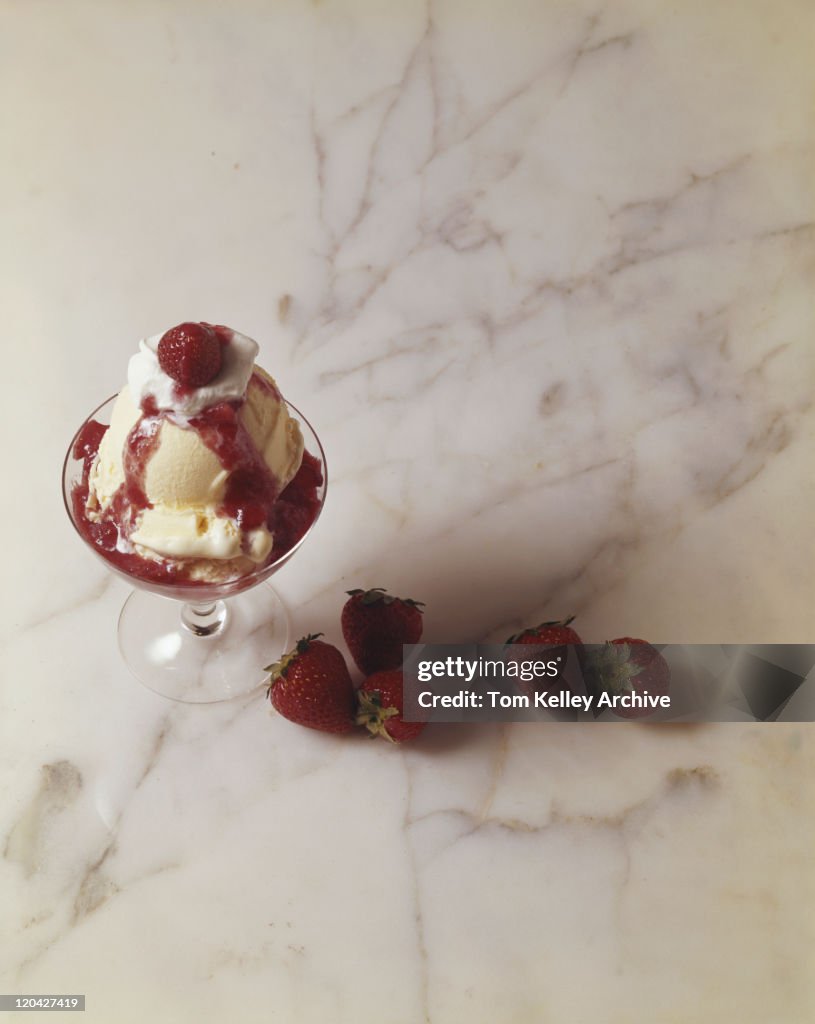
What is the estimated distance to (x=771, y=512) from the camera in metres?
1.83

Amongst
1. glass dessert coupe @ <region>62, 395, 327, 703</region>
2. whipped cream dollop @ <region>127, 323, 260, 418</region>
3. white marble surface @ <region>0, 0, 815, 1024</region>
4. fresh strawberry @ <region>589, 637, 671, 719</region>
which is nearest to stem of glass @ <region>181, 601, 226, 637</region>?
glass dessert coupe @ <region>62, 395, 327, 703</region>

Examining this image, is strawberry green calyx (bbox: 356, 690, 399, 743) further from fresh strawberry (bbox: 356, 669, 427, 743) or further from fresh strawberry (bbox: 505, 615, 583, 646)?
fresh strawberry (bbox: 505, 615, 583, 646)

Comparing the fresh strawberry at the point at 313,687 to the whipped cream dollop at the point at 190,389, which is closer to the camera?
→ the whipped cream dollop at the point at 190,389

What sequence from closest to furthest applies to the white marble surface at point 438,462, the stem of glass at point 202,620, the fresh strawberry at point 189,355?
the fresh strawberry at point 189,355, the white marble surface at point 438,462, the stem of glass at point 202,620

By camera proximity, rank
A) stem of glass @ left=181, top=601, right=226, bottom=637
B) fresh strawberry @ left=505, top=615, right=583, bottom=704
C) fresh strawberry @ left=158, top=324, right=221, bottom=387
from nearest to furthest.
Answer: fresh strawberry @ left=158, top=324, right=221, bottom=387 → fresh strawberry @ left=505, top=615, right=583, bottom=704 → stem of glass @ left=181, top=601, right=226, bottom=637

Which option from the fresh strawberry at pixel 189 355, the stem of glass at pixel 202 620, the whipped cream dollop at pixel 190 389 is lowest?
the stem of glass at pixel 202 620

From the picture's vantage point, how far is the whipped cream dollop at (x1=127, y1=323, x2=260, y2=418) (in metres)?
1.32

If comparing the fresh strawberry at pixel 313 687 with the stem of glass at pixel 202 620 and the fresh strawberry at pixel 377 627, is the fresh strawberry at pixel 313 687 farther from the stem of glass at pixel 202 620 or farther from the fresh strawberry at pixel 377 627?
the stem of glass at pixel 202 620

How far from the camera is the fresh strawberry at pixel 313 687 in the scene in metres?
1.50

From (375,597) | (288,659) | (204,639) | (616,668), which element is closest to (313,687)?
(288,659)

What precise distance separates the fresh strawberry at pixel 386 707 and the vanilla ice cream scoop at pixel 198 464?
276mm

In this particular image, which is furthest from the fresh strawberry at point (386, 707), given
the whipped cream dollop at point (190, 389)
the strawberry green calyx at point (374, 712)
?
the whipped cream dollop at point (190, 389)

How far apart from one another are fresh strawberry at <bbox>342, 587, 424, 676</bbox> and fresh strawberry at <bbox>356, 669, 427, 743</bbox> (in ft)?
0.15

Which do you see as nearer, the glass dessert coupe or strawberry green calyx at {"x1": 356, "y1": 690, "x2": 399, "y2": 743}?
strawberry green calyx at {"x1": 356, "y1": 690, "x2": 399, "y2": 743}
